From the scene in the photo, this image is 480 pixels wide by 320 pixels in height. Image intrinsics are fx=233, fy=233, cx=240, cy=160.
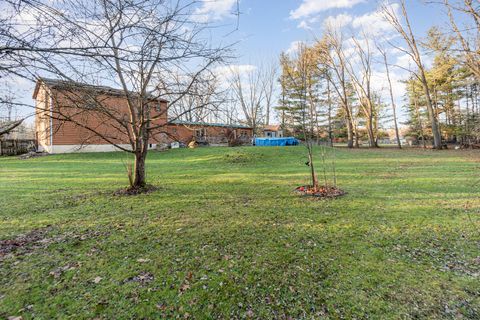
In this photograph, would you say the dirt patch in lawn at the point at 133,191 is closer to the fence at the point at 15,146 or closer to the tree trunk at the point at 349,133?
the fence at the point at 15,146

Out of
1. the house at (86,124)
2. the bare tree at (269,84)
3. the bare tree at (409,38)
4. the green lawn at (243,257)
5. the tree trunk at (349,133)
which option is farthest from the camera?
the bare tree at (269,84)

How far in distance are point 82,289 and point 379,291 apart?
2.89m

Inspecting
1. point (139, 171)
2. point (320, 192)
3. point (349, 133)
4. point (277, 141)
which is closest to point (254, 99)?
point (277, 141)

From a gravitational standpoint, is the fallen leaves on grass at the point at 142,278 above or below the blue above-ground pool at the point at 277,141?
below

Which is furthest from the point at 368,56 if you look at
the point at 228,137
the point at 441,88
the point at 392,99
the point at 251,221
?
the point at 251,221

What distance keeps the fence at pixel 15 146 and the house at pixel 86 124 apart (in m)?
0.60

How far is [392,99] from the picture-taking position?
78.8 feet

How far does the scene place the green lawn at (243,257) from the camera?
2078 millimetres

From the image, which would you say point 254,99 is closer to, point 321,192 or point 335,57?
point 335,57

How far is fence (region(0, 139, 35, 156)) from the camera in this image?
60.1 ft

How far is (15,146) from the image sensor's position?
741 inches

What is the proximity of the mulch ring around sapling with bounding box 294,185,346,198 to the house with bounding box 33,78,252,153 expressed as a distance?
292cm

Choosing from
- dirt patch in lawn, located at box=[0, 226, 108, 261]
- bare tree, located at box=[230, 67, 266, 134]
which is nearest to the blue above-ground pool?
bare tree, located at box=[230, 67, 266, 134]

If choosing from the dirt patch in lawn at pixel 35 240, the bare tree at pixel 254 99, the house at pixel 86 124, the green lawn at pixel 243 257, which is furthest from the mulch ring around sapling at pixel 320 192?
the bare tree at pixel 254 99
